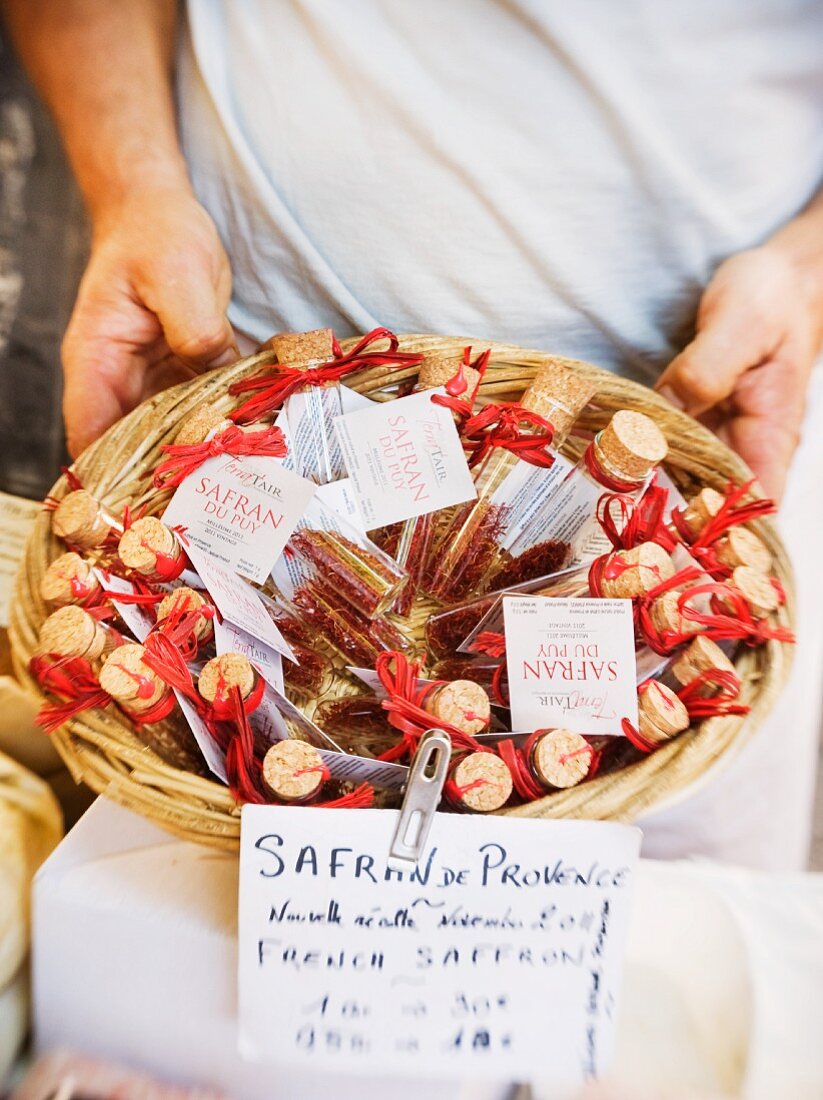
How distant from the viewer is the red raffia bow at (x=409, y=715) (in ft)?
1.73

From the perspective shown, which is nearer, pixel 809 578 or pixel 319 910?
pixel 319 910

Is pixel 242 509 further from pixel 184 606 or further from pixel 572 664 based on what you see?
pixel 572 664

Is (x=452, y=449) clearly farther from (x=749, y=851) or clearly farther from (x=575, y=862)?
(x=749, y=851)

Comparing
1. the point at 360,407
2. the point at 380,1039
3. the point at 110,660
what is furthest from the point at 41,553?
the point at 380,1039

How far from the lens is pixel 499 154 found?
0.68 m

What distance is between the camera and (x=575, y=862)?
0.50 m

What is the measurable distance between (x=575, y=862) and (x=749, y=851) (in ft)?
1.74

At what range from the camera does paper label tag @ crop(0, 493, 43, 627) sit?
70 centimetres

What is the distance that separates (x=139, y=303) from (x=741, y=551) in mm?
539

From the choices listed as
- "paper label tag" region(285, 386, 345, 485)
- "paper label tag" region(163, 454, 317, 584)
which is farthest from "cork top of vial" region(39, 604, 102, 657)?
"paper label tag" region(285, 386, 345, 485)

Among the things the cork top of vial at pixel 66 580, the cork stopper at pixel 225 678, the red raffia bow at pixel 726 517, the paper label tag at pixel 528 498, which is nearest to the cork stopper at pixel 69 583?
the cork top of vial at pixel 66 580

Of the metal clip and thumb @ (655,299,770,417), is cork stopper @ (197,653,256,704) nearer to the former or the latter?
the metal clip

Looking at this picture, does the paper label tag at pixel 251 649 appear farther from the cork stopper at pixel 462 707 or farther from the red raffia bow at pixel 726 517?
the red raffia bow at pixel 726 517

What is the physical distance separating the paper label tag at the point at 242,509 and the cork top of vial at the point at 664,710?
0.28 meters
